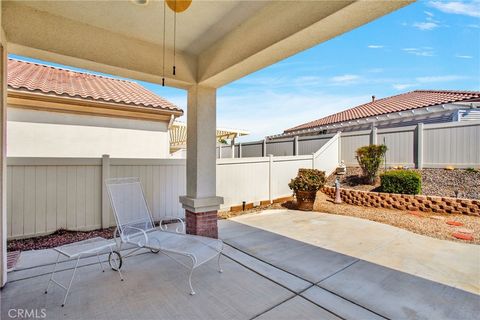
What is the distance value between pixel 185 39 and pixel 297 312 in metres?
4.16

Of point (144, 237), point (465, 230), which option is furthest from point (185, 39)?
point (465, 230)

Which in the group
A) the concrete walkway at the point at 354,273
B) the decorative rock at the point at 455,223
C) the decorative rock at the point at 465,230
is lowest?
the concrete walkway at the point at 354,273

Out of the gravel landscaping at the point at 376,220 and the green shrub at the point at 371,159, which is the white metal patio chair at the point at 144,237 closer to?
the gravel landscaping at the point at 376,220

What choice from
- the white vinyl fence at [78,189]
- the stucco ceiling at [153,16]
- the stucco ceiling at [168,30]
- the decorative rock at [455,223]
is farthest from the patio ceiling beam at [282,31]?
the decorative rock at [455,223]

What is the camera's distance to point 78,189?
521cm

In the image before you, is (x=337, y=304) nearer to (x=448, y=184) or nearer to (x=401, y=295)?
(x=401, y=295)

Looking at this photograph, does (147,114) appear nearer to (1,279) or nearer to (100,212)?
(100,212)

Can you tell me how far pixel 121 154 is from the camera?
8.06 meters

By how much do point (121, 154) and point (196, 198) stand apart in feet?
15.3

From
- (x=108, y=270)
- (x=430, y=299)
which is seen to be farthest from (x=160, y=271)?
(x=430, y=299)

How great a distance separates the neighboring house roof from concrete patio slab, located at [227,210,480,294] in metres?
7.40

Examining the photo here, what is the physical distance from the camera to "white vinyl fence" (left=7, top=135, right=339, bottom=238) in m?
4.66

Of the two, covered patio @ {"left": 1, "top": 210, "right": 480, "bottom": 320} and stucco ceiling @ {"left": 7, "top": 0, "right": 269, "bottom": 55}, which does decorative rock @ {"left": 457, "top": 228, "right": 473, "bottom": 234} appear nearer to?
covered patio @ {"left": 1, "top": 210, "right": 480, "bottom": 320}

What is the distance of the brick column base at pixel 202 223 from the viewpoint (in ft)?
15.3
